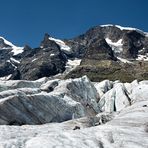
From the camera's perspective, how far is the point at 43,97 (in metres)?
62.1

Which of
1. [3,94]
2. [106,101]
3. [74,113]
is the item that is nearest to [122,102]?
[106,101]

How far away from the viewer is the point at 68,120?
59750 mm

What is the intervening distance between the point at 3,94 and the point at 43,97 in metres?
6.25

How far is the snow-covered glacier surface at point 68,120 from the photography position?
3275 centimetres

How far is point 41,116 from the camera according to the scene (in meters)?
58.7

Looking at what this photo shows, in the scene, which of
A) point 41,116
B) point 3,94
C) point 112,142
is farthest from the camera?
point 3,94

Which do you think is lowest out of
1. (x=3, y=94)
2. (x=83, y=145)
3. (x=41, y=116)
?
(x=83, y=145)

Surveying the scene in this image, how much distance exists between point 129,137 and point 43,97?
28830 mm

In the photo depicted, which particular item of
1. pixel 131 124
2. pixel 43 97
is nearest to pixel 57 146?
pixel 131 124

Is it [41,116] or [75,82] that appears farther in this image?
[75,82]

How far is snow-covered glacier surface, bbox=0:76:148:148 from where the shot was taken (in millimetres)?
32750

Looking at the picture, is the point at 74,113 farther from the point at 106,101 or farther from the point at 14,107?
the point at 106,101

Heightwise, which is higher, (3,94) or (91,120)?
(3,94)

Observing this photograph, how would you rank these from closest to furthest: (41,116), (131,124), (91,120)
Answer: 1. (131,124)
2. (91,120)
3. (41,116)
